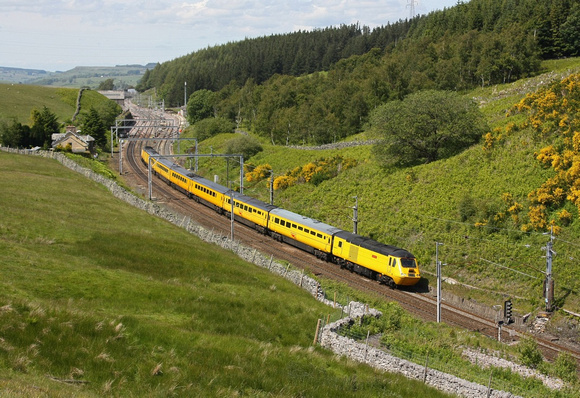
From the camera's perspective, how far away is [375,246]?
3784 cm

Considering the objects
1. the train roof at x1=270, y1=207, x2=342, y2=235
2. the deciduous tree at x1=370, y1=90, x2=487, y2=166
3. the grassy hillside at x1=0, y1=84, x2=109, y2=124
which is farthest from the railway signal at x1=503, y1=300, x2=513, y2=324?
the grassy hillside at x1=0, y1=84, x2=109, y2=124

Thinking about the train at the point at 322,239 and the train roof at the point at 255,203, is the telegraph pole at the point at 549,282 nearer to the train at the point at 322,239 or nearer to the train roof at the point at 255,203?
the train at the point at 322,239

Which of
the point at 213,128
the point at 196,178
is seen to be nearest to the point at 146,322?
the point at 196,178

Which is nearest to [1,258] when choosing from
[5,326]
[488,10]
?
[5,326]

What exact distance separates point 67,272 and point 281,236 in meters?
26.2

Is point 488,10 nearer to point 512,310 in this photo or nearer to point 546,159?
point 546,159

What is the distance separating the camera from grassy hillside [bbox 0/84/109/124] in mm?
124981

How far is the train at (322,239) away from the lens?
36.1 metres

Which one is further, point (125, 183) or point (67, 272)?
point (125, 183)

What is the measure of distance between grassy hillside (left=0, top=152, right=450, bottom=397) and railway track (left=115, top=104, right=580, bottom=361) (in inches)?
313

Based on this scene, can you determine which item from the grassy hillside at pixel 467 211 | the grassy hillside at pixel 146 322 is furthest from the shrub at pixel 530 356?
the grassy hillside at pixel 467 211

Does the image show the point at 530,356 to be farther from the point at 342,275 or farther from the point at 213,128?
the point at 213,128

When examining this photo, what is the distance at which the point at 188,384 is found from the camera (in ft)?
49.1

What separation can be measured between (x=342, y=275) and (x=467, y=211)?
10.8 m
